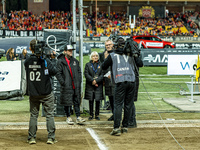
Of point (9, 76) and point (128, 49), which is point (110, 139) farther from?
point (9, 76)

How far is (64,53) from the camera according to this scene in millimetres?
8984

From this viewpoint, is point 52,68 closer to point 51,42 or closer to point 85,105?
point 51,42

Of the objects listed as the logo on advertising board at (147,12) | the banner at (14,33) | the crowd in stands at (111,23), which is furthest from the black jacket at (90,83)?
the logo on advertising board at (147,12)

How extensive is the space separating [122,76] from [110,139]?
4.42 feet

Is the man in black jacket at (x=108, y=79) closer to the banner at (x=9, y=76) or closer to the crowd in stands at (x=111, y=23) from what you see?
the banner at (x=9, y=76)

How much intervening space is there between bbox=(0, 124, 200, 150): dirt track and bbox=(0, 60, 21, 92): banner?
519 cm

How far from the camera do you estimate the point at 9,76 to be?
43.4 ft

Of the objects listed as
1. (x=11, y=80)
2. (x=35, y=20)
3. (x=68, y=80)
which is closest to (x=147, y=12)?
(x=35, y=20)

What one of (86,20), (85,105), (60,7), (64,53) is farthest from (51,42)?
(60,7)

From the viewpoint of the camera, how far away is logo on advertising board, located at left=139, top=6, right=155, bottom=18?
222ft

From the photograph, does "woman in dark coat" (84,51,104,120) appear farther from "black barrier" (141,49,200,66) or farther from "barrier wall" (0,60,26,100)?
"black barrier" (141,49,200,66)

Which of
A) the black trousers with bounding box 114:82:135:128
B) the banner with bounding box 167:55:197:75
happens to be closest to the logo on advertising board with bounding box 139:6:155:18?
the banner with bounding box 167:55:197:75

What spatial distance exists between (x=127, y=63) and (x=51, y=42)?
8.82 ft

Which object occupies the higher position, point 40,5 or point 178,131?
point 40,5
